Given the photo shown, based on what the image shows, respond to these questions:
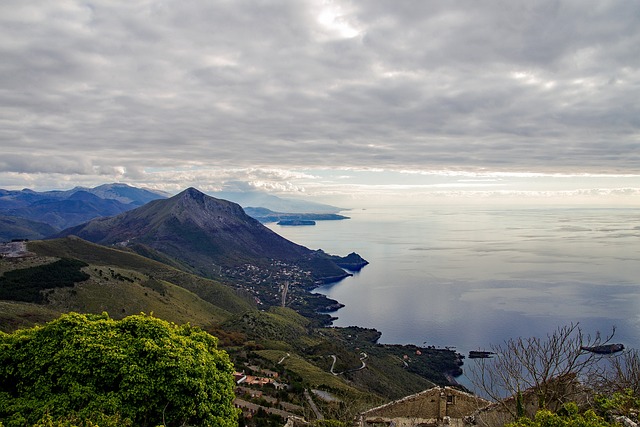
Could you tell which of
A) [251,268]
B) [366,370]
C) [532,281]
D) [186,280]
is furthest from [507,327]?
[251,268]

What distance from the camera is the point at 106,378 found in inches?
640

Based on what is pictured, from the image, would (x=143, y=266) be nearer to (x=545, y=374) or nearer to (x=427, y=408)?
(x=427, y=408)

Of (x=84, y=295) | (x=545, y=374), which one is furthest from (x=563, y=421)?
(x=84, y=295)

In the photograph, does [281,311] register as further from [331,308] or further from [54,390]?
[54,390]

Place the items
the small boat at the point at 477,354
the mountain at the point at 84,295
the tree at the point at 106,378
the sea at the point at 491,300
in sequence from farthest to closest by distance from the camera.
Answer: the sea at the point at 491,300
the small boat at the point at 477,354
the mountain at the point at 84,295
the tree at the point at 106,378

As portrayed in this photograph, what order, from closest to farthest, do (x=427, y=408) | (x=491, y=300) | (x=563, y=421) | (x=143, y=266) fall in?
1. (x=563, y=421)
2. (x=427, y=408)
3. (x=143, y=266)
4. (x=491, y=300)

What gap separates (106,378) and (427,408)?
58.6 ft

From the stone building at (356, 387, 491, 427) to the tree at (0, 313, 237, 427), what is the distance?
992 cm

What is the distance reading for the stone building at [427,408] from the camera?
938 inches

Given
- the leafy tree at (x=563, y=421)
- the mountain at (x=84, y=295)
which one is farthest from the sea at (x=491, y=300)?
the leafy tree at (x=563, y=421)

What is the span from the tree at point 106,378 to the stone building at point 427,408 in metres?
9.92

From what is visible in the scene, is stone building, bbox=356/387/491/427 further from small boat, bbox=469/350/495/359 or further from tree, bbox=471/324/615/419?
small boat, bbox=469/350/495/359

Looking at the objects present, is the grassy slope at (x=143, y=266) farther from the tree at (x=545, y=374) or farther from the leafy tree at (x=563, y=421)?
the leafy tree at (x=563, y=421)

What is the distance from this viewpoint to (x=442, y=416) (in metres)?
24.5
